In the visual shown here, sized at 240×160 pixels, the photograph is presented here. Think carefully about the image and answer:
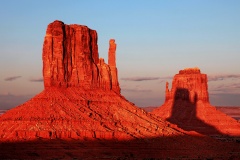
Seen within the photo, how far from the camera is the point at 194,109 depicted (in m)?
189

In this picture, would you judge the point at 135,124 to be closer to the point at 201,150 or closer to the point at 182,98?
the point at 201,150

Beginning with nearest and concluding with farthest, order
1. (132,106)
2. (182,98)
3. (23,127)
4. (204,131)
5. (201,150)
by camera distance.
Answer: (23,127)
(201,150)
(132,106)
(204,131)
(182,98)

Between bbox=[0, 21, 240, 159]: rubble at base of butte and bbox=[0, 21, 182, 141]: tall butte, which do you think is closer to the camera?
bbox=[0, 21, 240, 159]: rubble at base of butte

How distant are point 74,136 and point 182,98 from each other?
4128 inches

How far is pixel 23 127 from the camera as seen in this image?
302ft

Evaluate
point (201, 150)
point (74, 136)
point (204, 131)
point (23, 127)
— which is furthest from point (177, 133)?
point (204, 131)

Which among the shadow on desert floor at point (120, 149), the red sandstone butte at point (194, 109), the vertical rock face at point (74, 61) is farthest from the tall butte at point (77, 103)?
the red sandstone butte at point (194, 109)

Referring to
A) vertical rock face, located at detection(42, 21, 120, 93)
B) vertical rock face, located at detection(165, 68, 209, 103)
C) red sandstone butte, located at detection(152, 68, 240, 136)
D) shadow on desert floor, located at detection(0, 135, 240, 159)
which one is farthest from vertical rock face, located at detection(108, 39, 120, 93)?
vertical rock face, located at detection(165, 68, 209, 103)

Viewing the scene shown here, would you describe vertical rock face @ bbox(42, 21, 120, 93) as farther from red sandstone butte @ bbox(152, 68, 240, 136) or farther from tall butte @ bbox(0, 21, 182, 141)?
red sandstone butte @ bbox(152, 68, 240, 136)

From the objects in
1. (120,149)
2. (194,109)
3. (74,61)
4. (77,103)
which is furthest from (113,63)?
(194,109)

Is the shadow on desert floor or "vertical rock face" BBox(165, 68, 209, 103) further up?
"vertical rock face" BBox(165, 68, 209, 103)

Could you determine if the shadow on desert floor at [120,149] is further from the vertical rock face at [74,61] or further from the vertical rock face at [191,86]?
the vertical rock face at [191,86]

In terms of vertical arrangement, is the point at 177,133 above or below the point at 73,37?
below

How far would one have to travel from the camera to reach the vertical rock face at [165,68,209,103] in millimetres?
192000
